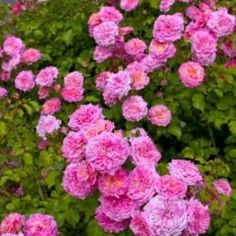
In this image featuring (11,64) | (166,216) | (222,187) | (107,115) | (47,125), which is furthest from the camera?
(11,64)

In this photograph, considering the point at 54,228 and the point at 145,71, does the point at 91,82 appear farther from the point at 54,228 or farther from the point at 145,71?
the point at 54,228

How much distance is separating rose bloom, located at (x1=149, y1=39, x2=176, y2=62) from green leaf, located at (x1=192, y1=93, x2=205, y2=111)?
216 millimetres

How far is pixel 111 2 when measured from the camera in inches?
144

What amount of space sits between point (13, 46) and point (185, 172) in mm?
1899

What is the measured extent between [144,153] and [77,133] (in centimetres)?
23

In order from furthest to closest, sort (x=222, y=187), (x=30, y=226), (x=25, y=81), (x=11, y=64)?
(x=11, y=64)
(x=25, y=81)
(x=222, y=187)
(x=30, y=226)

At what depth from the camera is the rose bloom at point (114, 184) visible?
6.13 ft

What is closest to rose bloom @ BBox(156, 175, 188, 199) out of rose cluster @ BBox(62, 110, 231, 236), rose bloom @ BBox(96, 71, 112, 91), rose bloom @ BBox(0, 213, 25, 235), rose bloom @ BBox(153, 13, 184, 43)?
rose cluster @ BBox(62, 110, 231, 236)

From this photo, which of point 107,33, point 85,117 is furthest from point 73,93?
point 85,117

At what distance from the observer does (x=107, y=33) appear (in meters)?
3.07

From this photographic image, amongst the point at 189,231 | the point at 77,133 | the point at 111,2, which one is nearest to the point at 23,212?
the point at 77,133

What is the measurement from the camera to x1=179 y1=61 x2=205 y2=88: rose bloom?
108 inches

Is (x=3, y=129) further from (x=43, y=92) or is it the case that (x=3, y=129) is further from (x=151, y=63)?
(x=151, y=63)

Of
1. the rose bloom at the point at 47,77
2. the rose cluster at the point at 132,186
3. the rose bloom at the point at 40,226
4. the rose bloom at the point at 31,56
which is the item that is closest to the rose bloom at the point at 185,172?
the rose cluster at the point at 132,186
